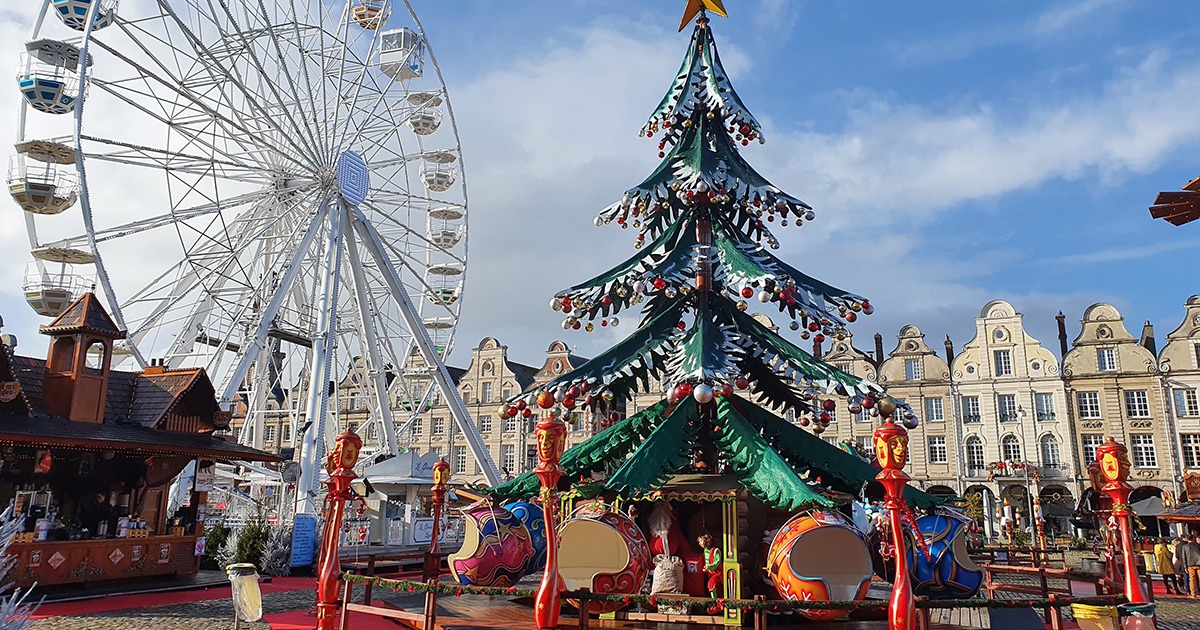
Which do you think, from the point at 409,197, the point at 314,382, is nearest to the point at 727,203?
the point at 314,382

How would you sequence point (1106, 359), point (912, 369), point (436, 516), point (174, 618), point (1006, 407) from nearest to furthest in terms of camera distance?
point (174, 618)
point (436, 516)
point (1106, 359)
point (1006, 407)
point (912, 369)

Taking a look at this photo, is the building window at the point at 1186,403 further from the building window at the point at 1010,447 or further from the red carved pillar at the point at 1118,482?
the red carved pillar at the point at 1118,482

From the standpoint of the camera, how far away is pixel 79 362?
17.4 meters

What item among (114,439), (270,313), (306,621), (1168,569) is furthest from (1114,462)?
(270,313)

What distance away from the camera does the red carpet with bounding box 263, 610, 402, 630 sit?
1123cm

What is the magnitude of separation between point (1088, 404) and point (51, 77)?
45626mm

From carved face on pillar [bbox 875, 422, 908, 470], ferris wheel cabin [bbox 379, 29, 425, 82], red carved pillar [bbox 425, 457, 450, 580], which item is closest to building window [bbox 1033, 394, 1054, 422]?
ferris wheel cabin [bbox 379, 29, 425, 82]

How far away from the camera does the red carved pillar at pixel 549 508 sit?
8023 mm

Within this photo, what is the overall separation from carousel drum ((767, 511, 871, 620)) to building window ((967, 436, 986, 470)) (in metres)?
39.4

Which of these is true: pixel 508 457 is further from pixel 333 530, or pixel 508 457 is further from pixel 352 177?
pixel 333 530

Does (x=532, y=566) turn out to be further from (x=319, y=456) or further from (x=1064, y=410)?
(x=1064, y=410)

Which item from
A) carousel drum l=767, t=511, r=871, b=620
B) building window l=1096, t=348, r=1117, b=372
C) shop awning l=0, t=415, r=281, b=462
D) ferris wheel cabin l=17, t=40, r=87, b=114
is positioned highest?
ferris wheel cabin l=17, t=40, r=87, b=114

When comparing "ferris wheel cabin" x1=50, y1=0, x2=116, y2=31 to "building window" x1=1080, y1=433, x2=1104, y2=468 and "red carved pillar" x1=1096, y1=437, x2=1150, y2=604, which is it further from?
"building window" x1=1080, y1=433, x2=1104, y2=468

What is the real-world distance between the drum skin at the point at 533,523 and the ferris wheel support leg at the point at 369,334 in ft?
60.0
